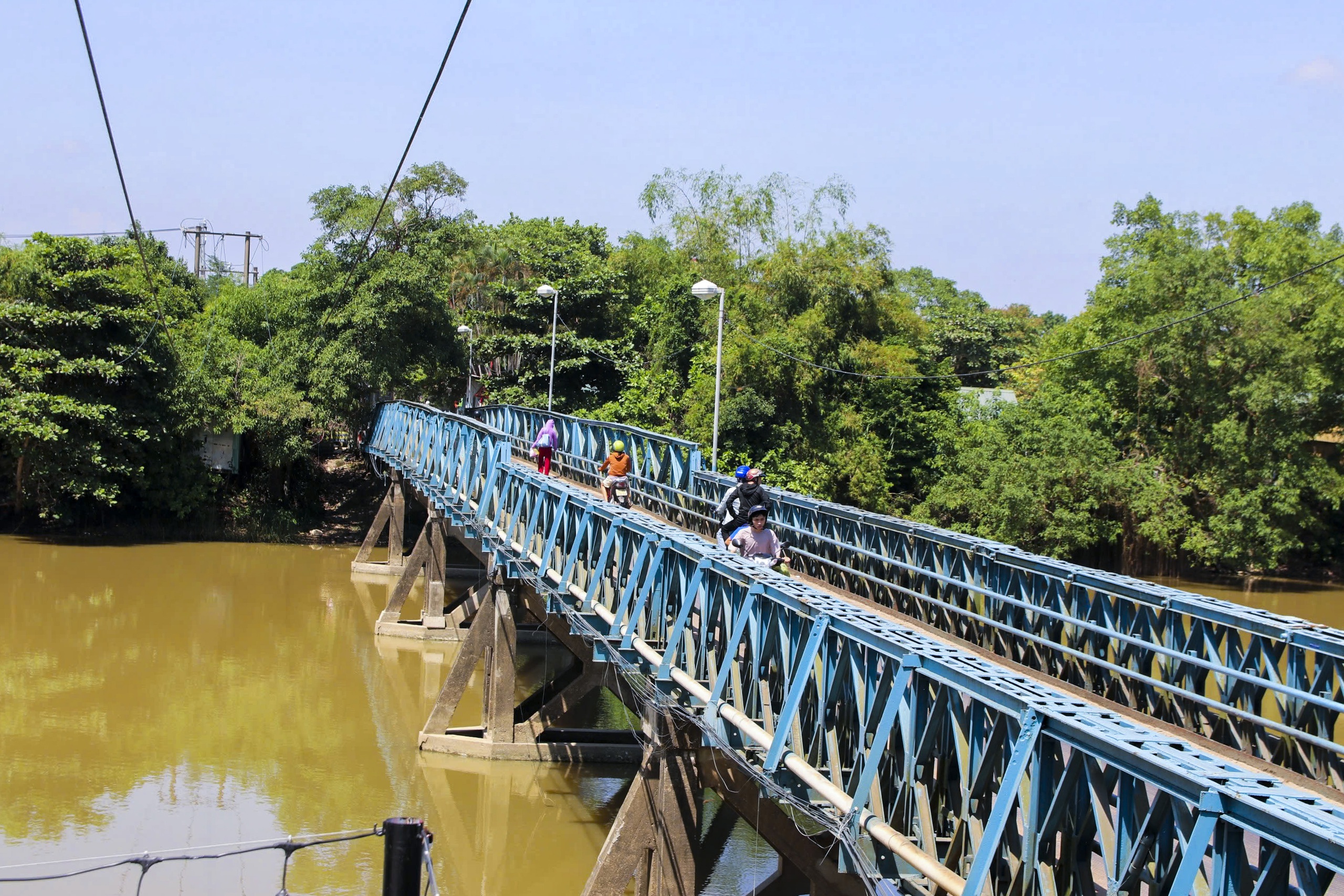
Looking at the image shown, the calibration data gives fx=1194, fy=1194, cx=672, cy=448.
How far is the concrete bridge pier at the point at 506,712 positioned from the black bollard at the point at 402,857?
414 inches

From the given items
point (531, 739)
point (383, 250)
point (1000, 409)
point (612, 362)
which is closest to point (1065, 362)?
point (1000, 409)

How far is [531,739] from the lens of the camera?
1614 centimetres

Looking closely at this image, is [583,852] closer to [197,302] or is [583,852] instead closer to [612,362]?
[612,362]

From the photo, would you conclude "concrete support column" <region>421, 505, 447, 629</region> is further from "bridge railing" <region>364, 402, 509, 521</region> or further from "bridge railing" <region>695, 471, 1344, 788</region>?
"bridge railing" <region>695, 471, 1344, 788</region>

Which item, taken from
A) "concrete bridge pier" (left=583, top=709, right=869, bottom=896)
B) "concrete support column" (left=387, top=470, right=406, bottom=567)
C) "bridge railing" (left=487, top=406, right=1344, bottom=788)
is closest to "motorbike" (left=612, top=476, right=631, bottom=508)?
"bridge railing" (left=487, top=406, right=1344, bottom=788)

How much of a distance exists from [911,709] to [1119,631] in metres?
4.20

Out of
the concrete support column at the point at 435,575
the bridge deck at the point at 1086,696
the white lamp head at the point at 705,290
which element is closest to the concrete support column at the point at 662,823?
the bridge deck at the point at 1086,696

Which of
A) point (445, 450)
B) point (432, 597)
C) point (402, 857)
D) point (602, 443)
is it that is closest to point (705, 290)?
point (445, 450)

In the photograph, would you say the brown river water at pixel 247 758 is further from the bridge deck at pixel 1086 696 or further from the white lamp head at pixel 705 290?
the white lamp head at pixel 705 290

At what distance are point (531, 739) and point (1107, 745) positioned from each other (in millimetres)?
12402

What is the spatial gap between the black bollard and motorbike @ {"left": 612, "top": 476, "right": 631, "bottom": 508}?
1157 centimetres

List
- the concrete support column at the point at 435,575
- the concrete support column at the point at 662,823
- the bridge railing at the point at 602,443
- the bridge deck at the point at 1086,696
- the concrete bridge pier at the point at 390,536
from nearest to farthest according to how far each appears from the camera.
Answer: the bridge deck at the point at 1086,696 < the concrete support column at the point at 662,823 < the bridge railing at the point at 602,443 < the concrete support column at the point at 435,575 < the concrete bridge pier at the point at 390,536

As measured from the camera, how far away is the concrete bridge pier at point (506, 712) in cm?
1591

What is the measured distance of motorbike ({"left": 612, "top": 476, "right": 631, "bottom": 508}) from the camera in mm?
16531
